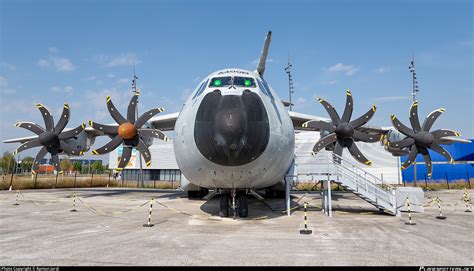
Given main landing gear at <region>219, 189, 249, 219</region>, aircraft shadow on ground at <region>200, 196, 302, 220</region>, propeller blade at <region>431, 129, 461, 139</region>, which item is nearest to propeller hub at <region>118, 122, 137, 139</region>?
aircraft shadow on ground at <region>200, 196, 302, 220</region>

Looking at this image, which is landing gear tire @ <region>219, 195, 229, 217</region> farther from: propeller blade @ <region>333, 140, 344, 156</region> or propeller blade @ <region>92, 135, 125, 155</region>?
propeller blade @ <region>92, 135, 125, 155</region>

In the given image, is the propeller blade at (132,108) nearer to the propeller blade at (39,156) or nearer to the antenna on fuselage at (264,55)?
the propeller blade at (39,156)

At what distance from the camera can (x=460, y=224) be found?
10203mm

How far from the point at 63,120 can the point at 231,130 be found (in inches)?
586

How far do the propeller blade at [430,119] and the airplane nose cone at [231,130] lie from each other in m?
14.0

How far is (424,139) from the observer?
1706 cm

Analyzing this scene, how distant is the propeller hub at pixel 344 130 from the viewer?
1560cm

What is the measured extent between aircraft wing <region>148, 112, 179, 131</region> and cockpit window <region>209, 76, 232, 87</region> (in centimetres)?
846

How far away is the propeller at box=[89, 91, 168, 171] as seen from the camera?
631 inches

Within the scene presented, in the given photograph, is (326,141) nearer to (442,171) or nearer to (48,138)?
(48,138)

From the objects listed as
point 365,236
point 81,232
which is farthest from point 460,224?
point 81,232

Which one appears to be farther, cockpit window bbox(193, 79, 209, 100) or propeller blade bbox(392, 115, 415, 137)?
propeller blade bbox(392, 115, 415, 137)

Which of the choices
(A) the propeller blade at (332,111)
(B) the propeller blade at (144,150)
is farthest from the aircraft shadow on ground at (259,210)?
(A) the propeller blade at (332,111)

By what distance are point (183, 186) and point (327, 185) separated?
265 inches
